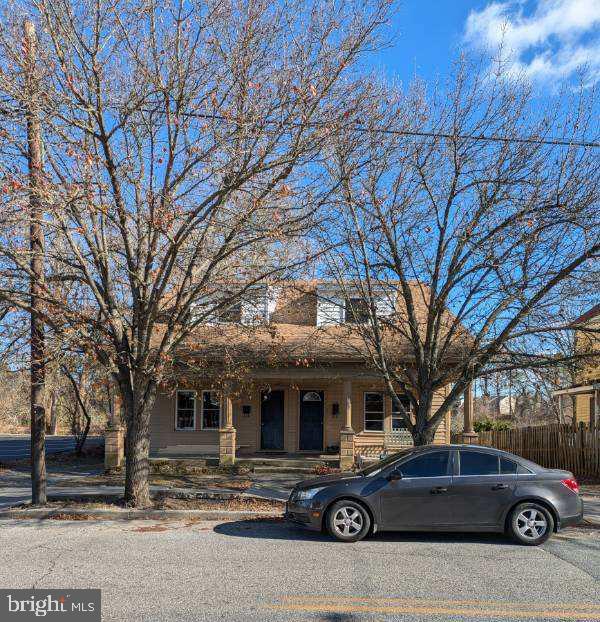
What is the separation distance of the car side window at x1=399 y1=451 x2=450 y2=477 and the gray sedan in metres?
0.01

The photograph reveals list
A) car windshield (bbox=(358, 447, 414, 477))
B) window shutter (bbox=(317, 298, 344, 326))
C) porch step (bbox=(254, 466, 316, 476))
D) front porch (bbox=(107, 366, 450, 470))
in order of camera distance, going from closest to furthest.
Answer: car windshield (bbox=(358, 447, 414, 477)), window shutter (bbox=(317, 298, 344, 326)), porch step (bbox=(254, 466, 316, 476)), front porch (bbox=(107, 366, 450, 470))

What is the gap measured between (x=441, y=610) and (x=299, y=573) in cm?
176

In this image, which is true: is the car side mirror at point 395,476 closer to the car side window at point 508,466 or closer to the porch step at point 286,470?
the car side window at point 508,466

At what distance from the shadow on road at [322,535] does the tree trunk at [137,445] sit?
1782mm

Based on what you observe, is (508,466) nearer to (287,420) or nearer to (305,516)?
(305,516)

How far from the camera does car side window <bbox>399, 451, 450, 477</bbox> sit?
8.67 m

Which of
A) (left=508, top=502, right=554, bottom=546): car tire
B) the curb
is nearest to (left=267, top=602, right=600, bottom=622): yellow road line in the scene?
(left=508, top=502, right=554, bottom=546): car tire

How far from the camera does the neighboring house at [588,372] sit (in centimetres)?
1139

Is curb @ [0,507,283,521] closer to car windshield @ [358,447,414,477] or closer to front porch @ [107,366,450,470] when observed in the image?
car windshield @ [358,447,414,477]

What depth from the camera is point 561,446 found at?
56.9ft

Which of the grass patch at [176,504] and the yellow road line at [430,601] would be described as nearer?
the yellow road line at [430,601]

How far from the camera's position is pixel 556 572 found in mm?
6938

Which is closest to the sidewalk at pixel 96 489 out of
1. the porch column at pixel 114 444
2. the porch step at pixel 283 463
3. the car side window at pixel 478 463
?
the porch column at pixel 114 444

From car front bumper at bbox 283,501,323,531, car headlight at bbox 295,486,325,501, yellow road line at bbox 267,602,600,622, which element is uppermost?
car headlight at bbox 295,486,325,501
